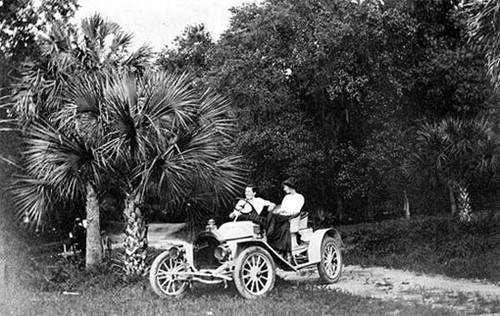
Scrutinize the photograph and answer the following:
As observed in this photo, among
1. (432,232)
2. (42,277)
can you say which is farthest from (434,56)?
(42,277)

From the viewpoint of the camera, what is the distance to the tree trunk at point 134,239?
12.1m

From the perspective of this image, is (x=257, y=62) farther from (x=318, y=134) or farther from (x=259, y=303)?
(x=259, y=303)

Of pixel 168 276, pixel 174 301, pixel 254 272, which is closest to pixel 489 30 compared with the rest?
pixel 254 272

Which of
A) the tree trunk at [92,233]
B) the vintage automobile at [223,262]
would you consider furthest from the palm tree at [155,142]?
the tree trunk at [92,233]

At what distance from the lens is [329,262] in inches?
457

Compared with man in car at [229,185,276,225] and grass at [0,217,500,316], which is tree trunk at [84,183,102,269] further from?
man in car at [229,185,276,225]

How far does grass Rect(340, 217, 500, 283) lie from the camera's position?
12.6 meters

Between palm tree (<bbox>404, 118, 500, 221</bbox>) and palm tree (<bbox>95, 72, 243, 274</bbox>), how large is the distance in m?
9.62

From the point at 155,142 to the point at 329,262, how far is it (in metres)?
3.79

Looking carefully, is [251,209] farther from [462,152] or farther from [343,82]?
[343,82]

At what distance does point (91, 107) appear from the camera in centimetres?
1212

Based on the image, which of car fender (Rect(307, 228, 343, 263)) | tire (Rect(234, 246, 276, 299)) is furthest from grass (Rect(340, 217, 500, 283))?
tire (Rect(234, 246, 276, 299))

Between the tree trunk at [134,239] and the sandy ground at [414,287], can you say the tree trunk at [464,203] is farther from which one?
the tree trunk at [134,239]

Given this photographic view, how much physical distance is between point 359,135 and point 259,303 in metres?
19.5
